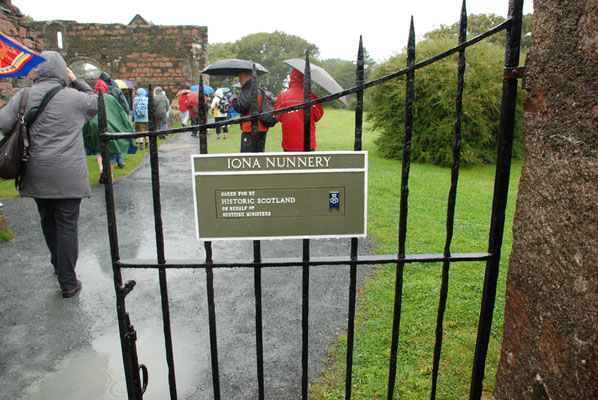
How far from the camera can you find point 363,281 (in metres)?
4.09

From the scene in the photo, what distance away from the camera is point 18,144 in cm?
351

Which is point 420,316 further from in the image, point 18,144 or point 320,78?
point 18,144

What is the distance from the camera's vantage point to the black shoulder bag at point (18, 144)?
3.49 meters

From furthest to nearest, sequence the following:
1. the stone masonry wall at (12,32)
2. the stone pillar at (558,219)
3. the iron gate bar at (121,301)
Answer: the stone masonry wall at (12,32) < the iron gate bar at (121,301) < the stone pillar at (558,219)

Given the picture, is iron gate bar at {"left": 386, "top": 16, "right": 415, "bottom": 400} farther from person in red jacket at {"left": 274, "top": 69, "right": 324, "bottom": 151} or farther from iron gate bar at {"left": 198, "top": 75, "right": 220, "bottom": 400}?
person in red jacket at {"left": 274, "top": 69, "right": 324, "bottom": 151}

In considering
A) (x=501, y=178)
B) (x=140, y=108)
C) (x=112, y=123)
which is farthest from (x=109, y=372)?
(x=140, y=108)

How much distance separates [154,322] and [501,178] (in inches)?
107

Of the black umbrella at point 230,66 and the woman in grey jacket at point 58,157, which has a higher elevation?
the black umbrella at point 230,66

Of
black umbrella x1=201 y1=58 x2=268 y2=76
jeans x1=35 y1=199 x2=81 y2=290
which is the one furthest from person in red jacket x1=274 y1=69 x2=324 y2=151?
black umbrella x1=201 y1=58 x2=268 y2=76

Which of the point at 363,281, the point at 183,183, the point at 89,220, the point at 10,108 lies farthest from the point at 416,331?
the point at 183,183

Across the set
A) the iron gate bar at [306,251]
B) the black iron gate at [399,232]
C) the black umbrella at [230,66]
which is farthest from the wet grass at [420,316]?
the black umbrella at [230,66]

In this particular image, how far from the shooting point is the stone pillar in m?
1.46

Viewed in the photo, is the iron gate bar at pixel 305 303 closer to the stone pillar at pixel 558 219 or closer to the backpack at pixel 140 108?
the stone pillar at pixel 558 219

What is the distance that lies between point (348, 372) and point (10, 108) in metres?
3.35
